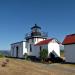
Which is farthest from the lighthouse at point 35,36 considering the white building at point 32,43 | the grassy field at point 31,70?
the grassy field at point 31,70

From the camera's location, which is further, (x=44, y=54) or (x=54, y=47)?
(x=54, y=47)

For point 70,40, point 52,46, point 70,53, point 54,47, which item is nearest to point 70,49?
point 70,53

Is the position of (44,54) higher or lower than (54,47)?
lower

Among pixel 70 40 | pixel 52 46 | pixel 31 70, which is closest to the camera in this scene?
pixel 31 70

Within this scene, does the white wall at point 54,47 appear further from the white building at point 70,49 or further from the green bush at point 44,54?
the white building at point 70,49

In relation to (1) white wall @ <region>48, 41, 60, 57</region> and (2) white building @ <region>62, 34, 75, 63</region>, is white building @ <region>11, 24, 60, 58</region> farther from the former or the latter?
(2) white building @ <region>62, 34, 75, 63</region>

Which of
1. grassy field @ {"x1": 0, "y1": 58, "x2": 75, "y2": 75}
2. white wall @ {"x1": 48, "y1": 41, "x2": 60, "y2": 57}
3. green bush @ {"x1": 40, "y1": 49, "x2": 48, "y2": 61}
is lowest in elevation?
grassy field @ {"x1": 0, "y1": 58, "x2": 75, "y2": 75}

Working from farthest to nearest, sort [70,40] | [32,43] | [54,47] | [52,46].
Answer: [32,43] < [54,47] < [52,46] < [70,40]

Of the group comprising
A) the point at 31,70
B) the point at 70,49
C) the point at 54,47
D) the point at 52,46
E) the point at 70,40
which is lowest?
the point at 31,70

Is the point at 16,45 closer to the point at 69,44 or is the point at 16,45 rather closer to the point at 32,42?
the point at 32,42

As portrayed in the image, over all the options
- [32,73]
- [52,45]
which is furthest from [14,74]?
[52,45]

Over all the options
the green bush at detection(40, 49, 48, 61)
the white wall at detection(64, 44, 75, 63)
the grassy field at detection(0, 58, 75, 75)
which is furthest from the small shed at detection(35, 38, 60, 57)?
the grassy field at detection(0, 58, 75, 75)

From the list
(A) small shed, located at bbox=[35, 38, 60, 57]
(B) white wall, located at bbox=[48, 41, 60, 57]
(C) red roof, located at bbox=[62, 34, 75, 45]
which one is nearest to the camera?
(C) red roof, located at bbox=[62, 34, 75, 45]

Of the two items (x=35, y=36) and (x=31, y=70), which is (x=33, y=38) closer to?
(x=35, y=36)
